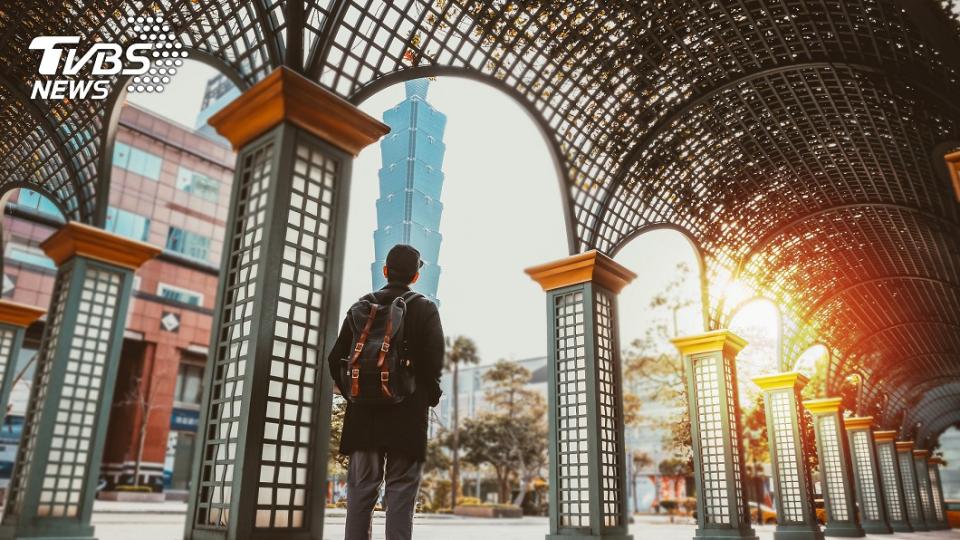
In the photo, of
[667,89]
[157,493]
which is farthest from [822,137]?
[157,493]

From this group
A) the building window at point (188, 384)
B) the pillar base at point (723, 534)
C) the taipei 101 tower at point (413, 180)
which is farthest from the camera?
the building window at point (188, 384)

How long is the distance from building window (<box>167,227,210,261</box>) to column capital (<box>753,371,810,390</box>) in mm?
23159

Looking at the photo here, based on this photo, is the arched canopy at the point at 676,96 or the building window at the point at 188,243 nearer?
the arched canopy at the point at 676,96

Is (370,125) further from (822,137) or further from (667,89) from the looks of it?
(822,137)

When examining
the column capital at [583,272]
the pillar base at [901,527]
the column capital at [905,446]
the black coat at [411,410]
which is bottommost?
the pillar base at [901,527]

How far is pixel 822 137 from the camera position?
8.34m

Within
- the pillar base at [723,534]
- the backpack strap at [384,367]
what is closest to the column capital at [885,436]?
the pillar base at [723,534]

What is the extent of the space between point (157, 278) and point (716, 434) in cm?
2336

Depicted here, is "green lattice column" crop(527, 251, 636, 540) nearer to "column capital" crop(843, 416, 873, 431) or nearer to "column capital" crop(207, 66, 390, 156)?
"column capital" crop(207, 66, 390, 156)

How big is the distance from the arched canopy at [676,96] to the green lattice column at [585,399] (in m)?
0.67

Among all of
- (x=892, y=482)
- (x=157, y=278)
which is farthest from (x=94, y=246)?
(x=157, y=278)

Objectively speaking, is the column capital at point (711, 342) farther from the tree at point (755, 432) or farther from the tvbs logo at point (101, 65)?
the tree at point (755, 432)

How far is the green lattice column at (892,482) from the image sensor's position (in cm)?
1780

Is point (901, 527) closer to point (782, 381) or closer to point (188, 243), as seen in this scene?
point (782, 381)
